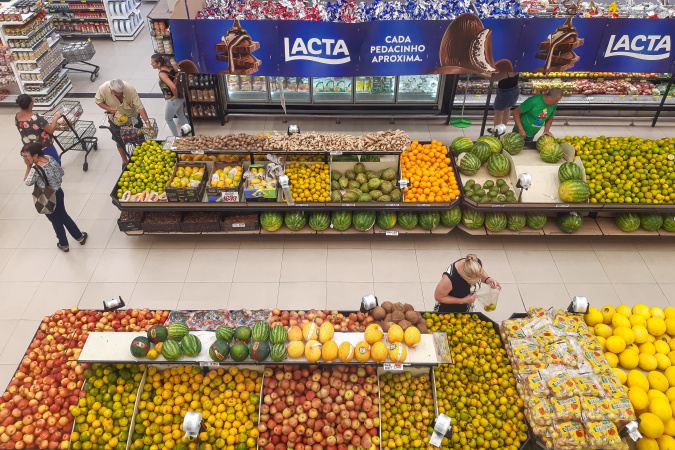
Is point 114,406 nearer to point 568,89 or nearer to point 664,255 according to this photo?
point 664,255

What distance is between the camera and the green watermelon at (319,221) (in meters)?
6.35

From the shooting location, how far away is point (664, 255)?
21.1ft

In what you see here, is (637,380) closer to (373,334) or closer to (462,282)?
(462,282)

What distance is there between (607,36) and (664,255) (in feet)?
10.3

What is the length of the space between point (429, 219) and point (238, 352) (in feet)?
11.1

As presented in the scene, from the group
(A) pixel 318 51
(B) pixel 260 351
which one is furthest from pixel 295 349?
(A) pixel 318 51

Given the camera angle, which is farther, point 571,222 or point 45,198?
point 571,222

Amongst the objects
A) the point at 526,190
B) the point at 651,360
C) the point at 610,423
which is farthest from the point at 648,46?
the point at 610,423

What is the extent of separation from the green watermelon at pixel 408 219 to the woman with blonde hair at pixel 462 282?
1.67 m

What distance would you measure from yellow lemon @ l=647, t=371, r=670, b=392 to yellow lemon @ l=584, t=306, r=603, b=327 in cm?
60

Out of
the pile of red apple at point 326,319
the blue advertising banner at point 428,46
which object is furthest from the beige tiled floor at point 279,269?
the blue advertising banner at point 428,46

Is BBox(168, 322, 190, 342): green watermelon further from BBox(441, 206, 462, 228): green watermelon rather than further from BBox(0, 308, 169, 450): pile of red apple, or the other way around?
BBox(441, 206, 462, 228): green watermelon

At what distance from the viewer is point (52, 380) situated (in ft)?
13.2

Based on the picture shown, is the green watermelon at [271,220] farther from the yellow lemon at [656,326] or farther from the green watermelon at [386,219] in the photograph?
the yellow lemon at [656,326]
